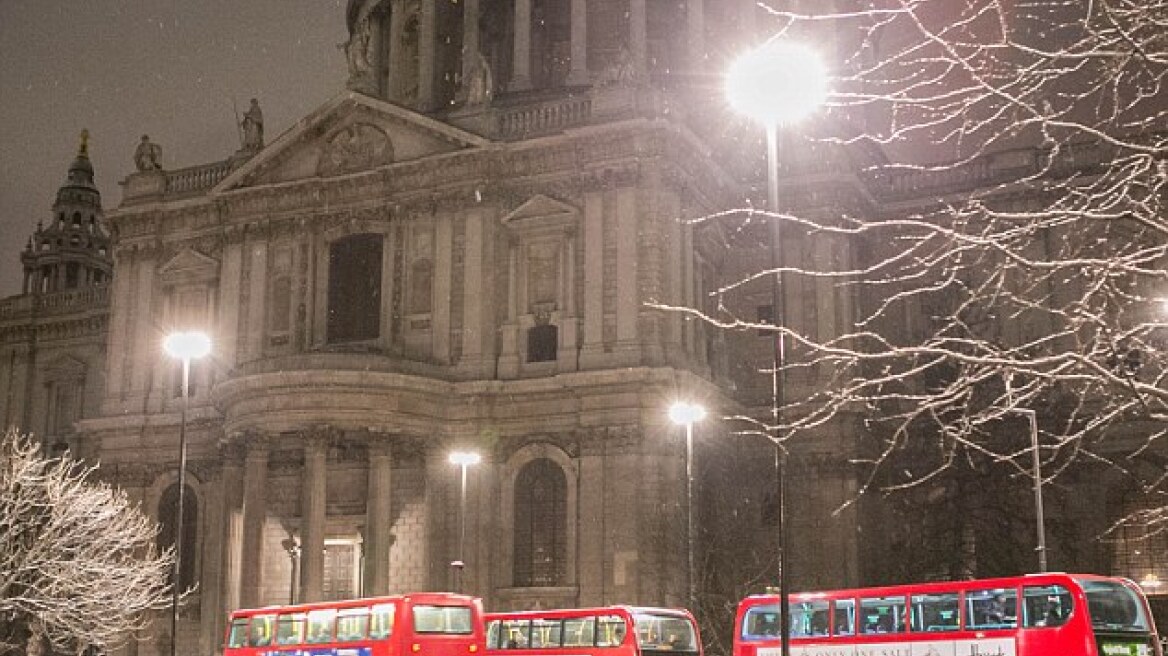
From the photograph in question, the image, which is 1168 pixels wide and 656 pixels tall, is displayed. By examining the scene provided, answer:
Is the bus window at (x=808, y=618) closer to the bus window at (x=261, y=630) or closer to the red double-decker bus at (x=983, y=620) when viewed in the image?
the red double-decker bus at (x=983, y=620)

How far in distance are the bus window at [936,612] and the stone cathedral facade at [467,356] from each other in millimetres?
17722

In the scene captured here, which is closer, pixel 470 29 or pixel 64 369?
pixel 470 29

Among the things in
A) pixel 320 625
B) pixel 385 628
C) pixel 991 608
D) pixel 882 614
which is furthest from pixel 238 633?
pixel 991 608

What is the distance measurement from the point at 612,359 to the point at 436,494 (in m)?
7.37

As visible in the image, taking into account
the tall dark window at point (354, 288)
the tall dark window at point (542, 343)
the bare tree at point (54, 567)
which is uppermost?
the tall dark window at point (354, 288)

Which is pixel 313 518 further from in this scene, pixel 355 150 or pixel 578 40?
pixel 578 40

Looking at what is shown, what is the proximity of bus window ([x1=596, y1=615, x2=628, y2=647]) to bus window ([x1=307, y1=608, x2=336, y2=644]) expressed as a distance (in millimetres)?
5787

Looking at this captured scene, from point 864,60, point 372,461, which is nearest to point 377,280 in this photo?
point 372,461

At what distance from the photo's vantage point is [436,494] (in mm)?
45688

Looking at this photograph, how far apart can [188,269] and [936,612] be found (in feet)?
118

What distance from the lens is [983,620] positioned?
24.5m

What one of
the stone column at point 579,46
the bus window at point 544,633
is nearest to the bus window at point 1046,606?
the bus window at point 544,633

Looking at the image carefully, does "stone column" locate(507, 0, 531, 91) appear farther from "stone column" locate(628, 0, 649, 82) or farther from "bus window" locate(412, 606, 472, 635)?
"bus window" locate(412, 606, 472, 635)

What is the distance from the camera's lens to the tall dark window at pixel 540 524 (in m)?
44.9
